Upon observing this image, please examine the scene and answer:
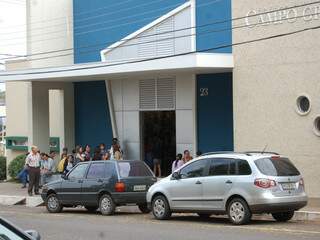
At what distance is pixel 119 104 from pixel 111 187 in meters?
11.3

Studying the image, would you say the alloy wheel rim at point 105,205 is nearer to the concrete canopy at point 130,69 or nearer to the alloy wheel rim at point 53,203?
the alloy wheel rim at point 53,203

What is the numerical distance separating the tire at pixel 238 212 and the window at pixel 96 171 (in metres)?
4.60

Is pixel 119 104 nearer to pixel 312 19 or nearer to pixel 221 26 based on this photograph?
pixel 221 26

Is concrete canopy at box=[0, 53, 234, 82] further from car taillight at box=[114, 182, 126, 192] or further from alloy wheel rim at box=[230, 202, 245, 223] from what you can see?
alloy wheel rim at box=[230, 202, 245, 223]

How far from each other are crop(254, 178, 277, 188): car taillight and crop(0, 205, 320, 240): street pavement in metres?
0.87

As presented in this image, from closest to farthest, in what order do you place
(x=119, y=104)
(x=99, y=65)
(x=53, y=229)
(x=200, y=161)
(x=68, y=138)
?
(x=53, y=229)
(x=200, y=161)
(x=99, y=65)
(x=119, y=104)
(x=68, y=138)

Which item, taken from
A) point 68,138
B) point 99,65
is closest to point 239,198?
point 99,65

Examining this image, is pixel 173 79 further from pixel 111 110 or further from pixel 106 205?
pixel 106 205

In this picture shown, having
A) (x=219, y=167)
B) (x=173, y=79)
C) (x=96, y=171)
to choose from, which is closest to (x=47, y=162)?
(x=173, y=79)

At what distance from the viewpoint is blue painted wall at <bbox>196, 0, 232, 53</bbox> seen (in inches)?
934

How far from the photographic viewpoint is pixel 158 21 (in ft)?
86.2

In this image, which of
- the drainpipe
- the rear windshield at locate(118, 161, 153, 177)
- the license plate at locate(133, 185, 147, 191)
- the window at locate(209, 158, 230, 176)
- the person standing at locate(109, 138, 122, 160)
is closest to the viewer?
the window at locate(209, 158, 230, 176)

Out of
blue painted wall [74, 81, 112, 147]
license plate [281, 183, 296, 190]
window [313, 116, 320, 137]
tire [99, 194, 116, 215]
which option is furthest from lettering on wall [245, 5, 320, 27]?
blue painted wall [74, 81, 112, 147]

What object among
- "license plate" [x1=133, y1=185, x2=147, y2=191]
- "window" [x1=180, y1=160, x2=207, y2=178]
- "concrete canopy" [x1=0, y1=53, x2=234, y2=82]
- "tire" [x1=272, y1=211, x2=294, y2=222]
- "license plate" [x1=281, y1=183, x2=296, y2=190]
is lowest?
"tire" [x1=272, y1=211, x2=294, y2=222]
